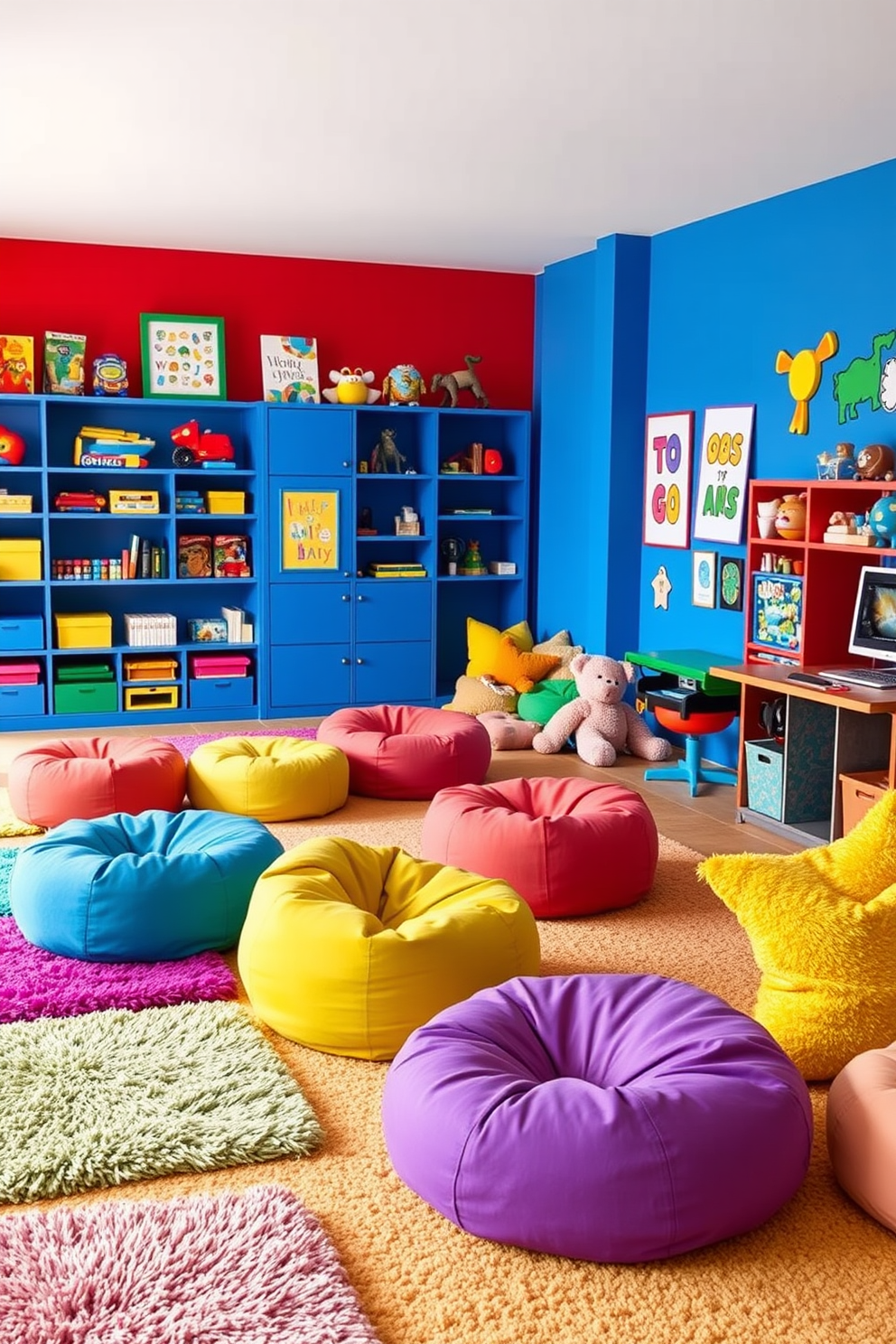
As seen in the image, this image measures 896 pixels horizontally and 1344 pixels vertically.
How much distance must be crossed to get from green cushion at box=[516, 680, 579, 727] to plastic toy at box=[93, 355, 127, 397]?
268 cm

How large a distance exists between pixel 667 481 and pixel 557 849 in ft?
10.2

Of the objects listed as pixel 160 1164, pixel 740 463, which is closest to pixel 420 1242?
pixel 160 1164

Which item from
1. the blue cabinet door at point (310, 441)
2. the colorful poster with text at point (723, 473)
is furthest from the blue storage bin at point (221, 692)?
the colorful poster with text at point (723, 473)

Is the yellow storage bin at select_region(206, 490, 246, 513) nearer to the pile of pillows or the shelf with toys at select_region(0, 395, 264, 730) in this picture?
the shelf with toys at select_region(0, 395, 264, 730)

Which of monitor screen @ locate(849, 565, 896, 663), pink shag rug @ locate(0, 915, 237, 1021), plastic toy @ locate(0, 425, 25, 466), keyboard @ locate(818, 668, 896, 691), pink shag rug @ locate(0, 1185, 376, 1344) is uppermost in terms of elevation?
plastic toy @ locate(0, 425, 25, 466)

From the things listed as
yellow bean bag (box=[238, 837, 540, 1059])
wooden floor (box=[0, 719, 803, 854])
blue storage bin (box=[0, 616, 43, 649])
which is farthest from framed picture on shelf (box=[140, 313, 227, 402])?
yellow bean bag (box=[238, 837, 540, 1059])

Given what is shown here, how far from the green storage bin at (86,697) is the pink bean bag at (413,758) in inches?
72.1

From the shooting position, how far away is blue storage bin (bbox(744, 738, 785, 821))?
502 cm

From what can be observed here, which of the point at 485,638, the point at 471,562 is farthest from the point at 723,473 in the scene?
the point at 471,562

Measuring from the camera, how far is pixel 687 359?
6.38 metres

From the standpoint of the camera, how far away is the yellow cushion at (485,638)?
7.33 metres

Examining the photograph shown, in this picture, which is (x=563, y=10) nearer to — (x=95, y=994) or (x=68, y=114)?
(x=68, y=114)

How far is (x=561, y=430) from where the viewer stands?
751cm

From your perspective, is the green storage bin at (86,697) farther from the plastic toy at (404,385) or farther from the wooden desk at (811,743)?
the wooden desk at (811,743)
